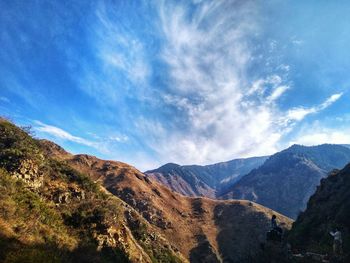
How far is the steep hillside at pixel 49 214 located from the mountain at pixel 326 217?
27.6 m

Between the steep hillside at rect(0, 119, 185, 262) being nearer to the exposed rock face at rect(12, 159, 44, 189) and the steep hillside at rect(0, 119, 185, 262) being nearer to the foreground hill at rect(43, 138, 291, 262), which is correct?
the exposed rock face at rect(12, 159, 44, 189)

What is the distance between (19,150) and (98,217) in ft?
41.5

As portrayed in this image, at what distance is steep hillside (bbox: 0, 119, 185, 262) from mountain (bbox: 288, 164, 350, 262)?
27.6 metres

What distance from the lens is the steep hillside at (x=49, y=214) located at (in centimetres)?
2450

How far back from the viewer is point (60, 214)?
3397cm

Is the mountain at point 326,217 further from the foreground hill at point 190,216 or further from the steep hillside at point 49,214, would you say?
the steep hillside at point 49,214

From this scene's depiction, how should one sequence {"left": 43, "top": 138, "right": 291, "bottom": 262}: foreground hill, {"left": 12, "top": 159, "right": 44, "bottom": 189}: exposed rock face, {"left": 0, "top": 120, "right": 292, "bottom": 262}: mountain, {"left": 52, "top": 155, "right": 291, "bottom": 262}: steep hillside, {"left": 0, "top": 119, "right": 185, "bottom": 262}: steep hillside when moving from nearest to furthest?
{"left": 0, "top": 119, "right": 185, "bottom": 262}: steep hillside
{"left": 0, "top": 120, "right": 292, "bottom": 262}: mountain
{"left": 12, "top": 159, "right": 44, "bottom": 189}: exposed rock face
{"left": 43, "top": 138, "right": 291, "bottom": 262}: foreground hill
{"left": 52, "top": 155, "right": 291, "bottom": 262}: steep hillside

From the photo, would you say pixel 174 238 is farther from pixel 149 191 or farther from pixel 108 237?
pixel 108 237

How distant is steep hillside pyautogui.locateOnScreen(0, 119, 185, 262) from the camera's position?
24.5m

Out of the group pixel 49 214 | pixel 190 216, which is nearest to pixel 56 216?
pixel 49 214

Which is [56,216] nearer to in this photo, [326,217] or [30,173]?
[30,173]

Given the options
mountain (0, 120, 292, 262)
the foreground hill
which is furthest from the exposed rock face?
the foreground hill

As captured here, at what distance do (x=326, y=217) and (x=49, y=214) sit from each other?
1973 inches

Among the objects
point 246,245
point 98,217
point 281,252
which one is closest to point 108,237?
point 98,217
